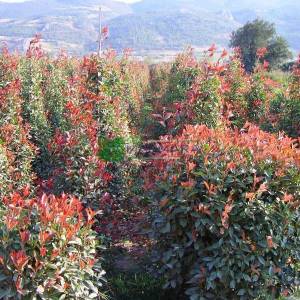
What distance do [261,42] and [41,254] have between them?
1313 inches

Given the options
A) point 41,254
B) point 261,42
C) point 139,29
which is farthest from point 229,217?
point 139,29

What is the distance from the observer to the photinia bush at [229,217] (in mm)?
3238

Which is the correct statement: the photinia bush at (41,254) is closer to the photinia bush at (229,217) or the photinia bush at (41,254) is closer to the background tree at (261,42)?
the photinia bush at (229,217)

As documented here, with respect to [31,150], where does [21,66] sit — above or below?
above

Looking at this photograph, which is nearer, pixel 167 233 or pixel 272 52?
pixel 167 233

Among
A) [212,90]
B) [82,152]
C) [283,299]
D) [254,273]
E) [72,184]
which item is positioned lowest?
[283,299]

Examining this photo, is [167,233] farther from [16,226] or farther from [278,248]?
[16,226]

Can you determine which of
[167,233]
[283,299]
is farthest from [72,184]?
[283,299]

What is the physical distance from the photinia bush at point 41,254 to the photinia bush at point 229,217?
32.2 inches

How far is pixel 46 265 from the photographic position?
260 centimetres

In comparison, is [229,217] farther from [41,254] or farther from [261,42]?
[261,42]

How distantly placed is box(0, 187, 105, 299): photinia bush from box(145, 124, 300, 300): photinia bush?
817mm

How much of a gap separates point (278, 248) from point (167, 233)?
0.80m

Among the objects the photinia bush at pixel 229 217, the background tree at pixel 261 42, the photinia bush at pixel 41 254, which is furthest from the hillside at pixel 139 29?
the photinia bush at pixel 41 254
